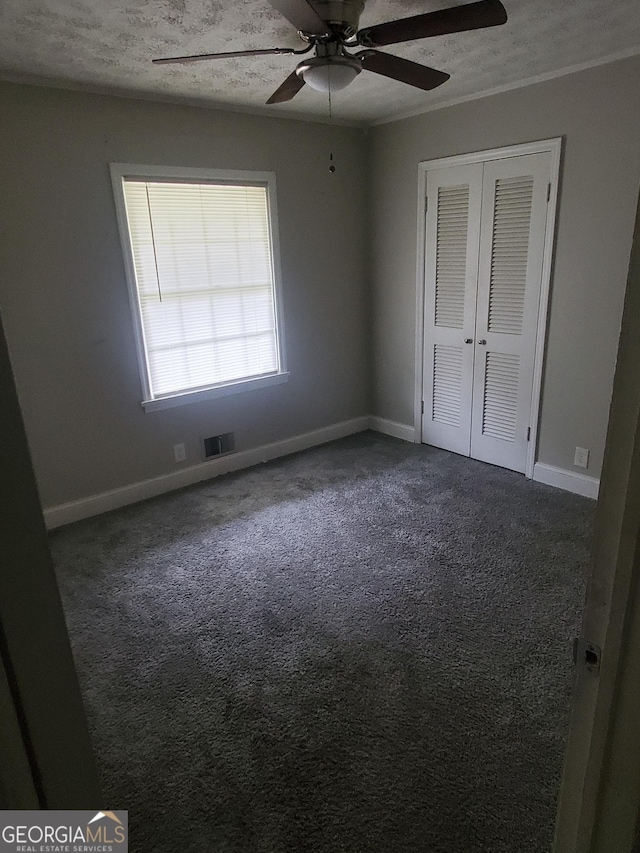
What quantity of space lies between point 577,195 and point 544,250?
0.35 meters

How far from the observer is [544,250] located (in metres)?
3.36

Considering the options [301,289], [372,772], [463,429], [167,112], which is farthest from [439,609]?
[167,112]

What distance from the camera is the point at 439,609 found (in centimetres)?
245

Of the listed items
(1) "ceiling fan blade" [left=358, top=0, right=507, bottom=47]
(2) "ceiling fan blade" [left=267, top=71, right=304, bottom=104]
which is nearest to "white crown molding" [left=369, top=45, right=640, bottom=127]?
(1) "ceiling fan blade" [left=358, top=0, right=507, bottom=47]

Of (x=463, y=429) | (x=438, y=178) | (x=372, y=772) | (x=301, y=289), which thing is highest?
(x=438, y=178)

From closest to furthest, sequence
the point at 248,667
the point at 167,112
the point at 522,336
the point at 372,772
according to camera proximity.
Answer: the point at 372,772 → the point at 248,667 → the point at 167,112 → the point at 522,336

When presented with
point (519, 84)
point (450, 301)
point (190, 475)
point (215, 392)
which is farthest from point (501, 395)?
point (190, 475)

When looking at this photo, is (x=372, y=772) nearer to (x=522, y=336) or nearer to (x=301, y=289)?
(x=522, y=336)

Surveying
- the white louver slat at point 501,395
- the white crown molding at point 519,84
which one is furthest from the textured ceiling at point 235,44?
the white louver slat at point 501,395

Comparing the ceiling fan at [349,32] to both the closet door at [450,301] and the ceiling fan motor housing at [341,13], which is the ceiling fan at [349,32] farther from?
the closet door at [450,301]

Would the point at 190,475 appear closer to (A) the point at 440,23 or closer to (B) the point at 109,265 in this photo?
(B) the point at 109,265

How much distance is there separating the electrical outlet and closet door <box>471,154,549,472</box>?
379mm

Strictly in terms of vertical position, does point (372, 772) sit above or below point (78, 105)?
below

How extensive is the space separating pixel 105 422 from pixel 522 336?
2832 millimetres
